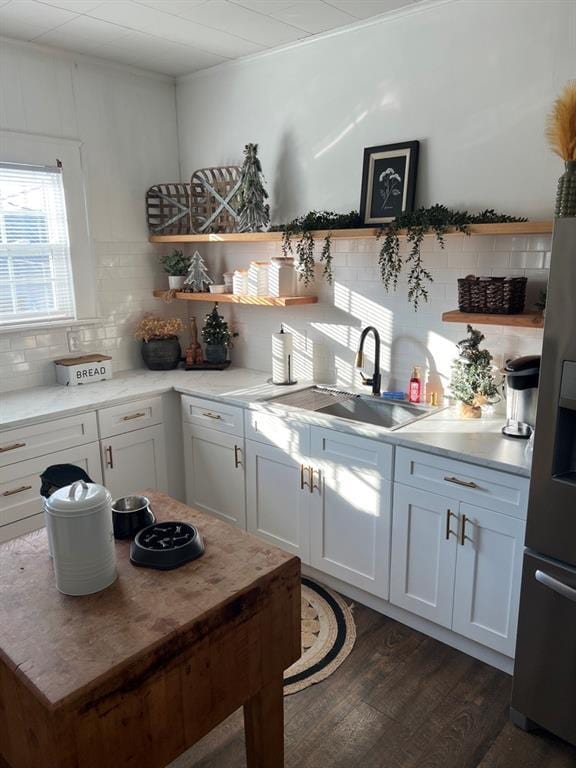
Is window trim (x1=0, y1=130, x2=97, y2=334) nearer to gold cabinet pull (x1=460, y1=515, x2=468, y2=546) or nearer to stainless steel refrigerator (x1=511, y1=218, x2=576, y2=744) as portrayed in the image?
gold cabinet pull (x1=460, y1=515, x2=468, y2=546)

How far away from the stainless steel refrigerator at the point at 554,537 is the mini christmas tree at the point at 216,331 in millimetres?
2347

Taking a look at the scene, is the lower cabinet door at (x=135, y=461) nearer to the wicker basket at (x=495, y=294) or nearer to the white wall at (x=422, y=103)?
the white wall at (x=422, y=103)

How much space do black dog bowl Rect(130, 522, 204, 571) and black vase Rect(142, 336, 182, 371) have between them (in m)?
2.32

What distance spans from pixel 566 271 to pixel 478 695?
5.52ft

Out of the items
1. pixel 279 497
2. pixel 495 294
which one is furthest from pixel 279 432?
pixel 495 294

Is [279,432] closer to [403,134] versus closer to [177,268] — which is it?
[177,268]

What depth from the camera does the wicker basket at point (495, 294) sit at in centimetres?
251

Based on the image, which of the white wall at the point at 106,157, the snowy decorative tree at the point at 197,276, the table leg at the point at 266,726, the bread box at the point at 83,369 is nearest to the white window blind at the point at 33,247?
the white wall at the point at 106,157

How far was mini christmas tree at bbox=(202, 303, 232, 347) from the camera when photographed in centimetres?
386

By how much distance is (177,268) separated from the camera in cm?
390

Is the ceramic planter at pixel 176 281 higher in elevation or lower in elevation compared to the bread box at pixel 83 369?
higher

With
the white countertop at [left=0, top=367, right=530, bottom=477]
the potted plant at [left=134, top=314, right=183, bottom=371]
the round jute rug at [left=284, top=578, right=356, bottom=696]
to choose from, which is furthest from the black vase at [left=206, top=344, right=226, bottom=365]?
the round jute rug at [left=284, top=578, right=356, bottom=696]

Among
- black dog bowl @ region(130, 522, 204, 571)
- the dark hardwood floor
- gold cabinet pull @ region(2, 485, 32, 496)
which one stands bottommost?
the dark hardwood floor

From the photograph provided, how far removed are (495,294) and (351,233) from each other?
0.82 meters
